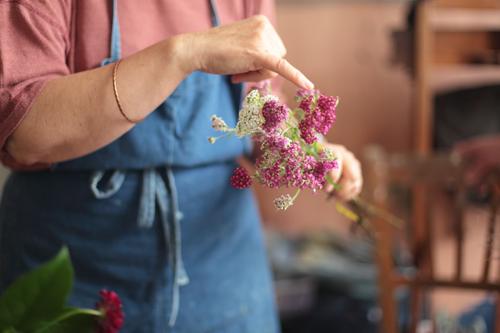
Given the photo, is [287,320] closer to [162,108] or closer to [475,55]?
[475,55]

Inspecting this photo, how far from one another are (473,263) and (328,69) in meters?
0.96

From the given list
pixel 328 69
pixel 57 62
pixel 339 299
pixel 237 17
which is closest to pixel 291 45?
pixel 328 69

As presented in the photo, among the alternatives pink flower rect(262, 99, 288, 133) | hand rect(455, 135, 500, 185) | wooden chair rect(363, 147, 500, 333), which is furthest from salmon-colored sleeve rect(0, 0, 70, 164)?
hand rect(455, 135, 500, 185)

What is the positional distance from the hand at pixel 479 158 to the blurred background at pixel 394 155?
0.05 meters

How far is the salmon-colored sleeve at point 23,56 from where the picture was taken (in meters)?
0.60

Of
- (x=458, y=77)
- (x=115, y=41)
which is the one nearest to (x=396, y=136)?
(x=458, y=77)

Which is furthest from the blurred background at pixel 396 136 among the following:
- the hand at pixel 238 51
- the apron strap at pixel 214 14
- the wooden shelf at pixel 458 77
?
the hand at pixel 238 51

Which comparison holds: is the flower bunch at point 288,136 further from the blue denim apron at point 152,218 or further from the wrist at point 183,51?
the blue denim apron at point 152,218

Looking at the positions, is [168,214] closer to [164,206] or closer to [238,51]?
[164,206]

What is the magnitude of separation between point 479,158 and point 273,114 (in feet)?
4.45

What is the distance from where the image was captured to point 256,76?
1.98 feet

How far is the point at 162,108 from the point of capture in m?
0.80

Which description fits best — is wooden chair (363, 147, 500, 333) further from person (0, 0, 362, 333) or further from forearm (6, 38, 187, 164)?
forearm (6, 38, 187, 164)

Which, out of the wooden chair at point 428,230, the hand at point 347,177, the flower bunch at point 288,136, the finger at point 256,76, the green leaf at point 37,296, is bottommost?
the wooden chair at point 428,230
